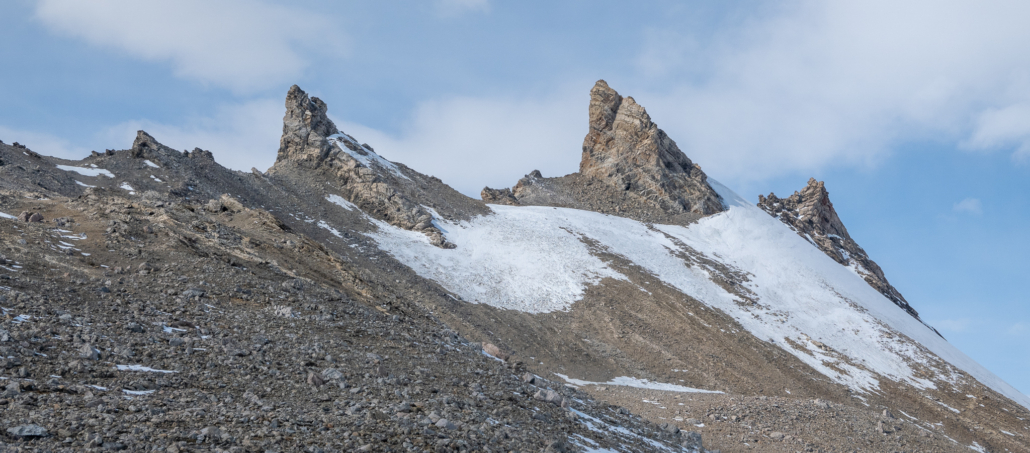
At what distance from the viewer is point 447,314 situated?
36.1 m

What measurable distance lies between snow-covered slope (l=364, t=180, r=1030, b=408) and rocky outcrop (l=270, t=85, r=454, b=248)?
251 cm

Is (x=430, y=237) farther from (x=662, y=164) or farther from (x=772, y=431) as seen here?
(x=662, y=164)

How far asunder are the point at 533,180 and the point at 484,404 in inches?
2768

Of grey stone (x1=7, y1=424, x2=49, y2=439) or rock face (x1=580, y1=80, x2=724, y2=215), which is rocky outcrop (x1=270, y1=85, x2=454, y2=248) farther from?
grey stone (x1=7, y1=424, x2=49, y2=439)

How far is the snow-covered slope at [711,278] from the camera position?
43219mm

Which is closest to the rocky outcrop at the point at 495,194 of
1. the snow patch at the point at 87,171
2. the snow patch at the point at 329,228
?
the snow patch at the point at 329,228

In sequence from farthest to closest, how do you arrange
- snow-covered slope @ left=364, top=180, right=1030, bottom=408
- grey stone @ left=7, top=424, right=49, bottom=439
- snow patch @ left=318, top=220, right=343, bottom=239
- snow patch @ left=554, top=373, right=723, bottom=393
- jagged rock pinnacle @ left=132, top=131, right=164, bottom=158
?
jagged rock pinnacle @ left=132, top=131, right=164, bottom=158 → snow patch @ left=318, top=220, right=343, bottom=239 → snow-covered slope @ left=364, top=180, right=1030, bottom=408 → snow patch @ left=554, top=373, right=723, bottom=393 → grey stone @ left=7, top=424, right=49, bottom=439

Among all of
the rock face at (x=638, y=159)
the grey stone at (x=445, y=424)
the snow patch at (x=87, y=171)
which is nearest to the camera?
the grey stone at (x=445, y=424)

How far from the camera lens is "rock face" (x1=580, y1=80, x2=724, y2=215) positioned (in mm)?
75688

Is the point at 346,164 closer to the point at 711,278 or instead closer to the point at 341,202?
the point at 341,202

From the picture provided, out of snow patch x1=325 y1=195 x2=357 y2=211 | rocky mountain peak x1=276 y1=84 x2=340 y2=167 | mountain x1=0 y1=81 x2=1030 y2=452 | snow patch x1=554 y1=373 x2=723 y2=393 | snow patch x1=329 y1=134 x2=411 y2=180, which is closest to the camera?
mountain x1=0 y1=81 x2=1030 y2=452

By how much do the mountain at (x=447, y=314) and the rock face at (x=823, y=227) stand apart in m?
0.52

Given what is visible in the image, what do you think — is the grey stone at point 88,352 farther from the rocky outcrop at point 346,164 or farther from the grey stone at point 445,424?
the rocky outcrop at point 346,164

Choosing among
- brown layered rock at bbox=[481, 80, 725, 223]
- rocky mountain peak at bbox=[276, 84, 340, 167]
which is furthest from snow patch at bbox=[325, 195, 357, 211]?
brown layered rock at bbox=[481, 80, 725, 223]
